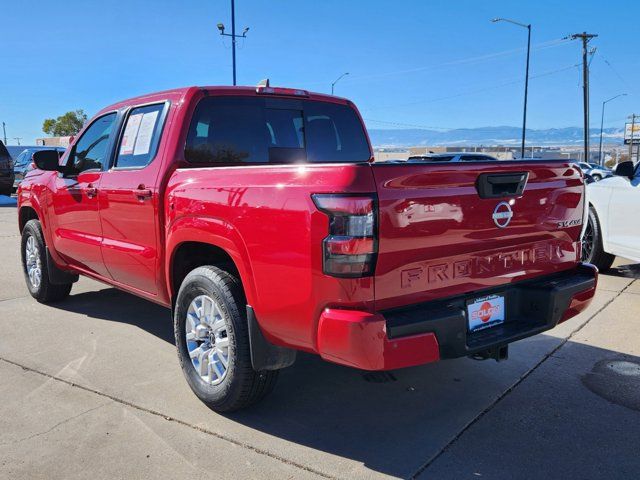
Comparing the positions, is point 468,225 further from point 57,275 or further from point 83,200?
point 57,275

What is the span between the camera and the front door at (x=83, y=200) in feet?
15.3

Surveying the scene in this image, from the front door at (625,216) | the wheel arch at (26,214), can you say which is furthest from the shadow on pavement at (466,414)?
the wheel arch at (26,214)

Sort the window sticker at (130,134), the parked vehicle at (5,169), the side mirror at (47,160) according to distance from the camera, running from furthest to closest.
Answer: the parked vehicle at (5,169), the side mirror at (47,160), the window sticker at (130,134)

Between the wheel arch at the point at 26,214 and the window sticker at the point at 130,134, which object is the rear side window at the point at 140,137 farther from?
the wheel arch at the point at 26,214

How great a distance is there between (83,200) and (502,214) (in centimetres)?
339

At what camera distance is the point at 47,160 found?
16.5ft

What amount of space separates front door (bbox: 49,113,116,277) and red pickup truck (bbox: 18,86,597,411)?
0.03m

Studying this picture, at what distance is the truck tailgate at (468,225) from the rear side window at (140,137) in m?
2.02

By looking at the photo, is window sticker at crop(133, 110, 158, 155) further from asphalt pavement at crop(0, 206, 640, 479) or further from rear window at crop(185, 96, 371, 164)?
asphalt pavement at crop(0, 206, 640, 479)

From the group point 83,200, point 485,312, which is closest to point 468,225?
point 485,312

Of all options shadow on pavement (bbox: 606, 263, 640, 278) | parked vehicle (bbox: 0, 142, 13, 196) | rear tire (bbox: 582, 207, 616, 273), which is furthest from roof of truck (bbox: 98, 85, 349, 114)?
parked vehicle (bbox: 0, 142, 13, 196)

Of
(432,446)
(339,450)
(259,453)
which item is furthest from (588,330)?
(259,453)

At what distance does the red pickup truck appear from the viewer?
103 inches

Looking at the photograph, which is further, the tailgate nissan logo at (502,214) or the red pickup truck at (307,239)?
the tailgate nissan logo at (502,214)
